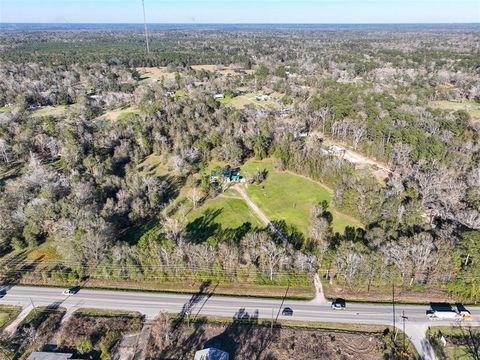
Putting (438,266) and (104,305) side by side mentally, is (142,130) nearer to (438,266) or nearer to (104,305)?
(104,305)

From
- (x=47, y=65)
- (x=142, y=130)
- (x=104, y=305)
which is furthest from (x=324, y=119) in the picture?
(x=47, y=65)

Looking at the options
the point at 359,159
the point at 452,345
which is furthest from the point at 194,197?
the point at 359,159

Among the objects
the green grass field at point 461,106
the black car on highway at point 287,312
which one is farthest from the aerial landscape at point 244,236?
the green grass field at point 461,106

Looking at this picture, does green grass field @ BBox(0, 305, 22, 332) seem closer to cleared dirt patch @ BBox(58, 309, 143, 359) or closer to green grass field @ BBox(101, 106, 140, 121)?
cleared dirt patch @ BBox(58, 309, 143, 359)

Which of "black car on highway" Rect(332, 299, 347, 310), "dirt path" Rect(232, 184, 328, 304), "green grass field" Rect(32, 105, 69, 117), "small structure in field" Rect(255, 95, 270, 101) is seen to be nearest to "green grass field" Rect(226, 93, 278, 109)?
"small structure in field" Rect(255, 95, 270, 101)

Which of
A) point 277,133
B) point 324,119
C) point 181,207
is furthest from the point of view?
point 324,119

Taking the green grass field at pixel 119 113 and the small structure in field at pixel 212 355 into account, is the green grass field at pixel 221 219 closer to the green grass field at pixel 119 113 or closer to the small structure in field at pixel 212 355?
the small structure in field at pixel 212 355
